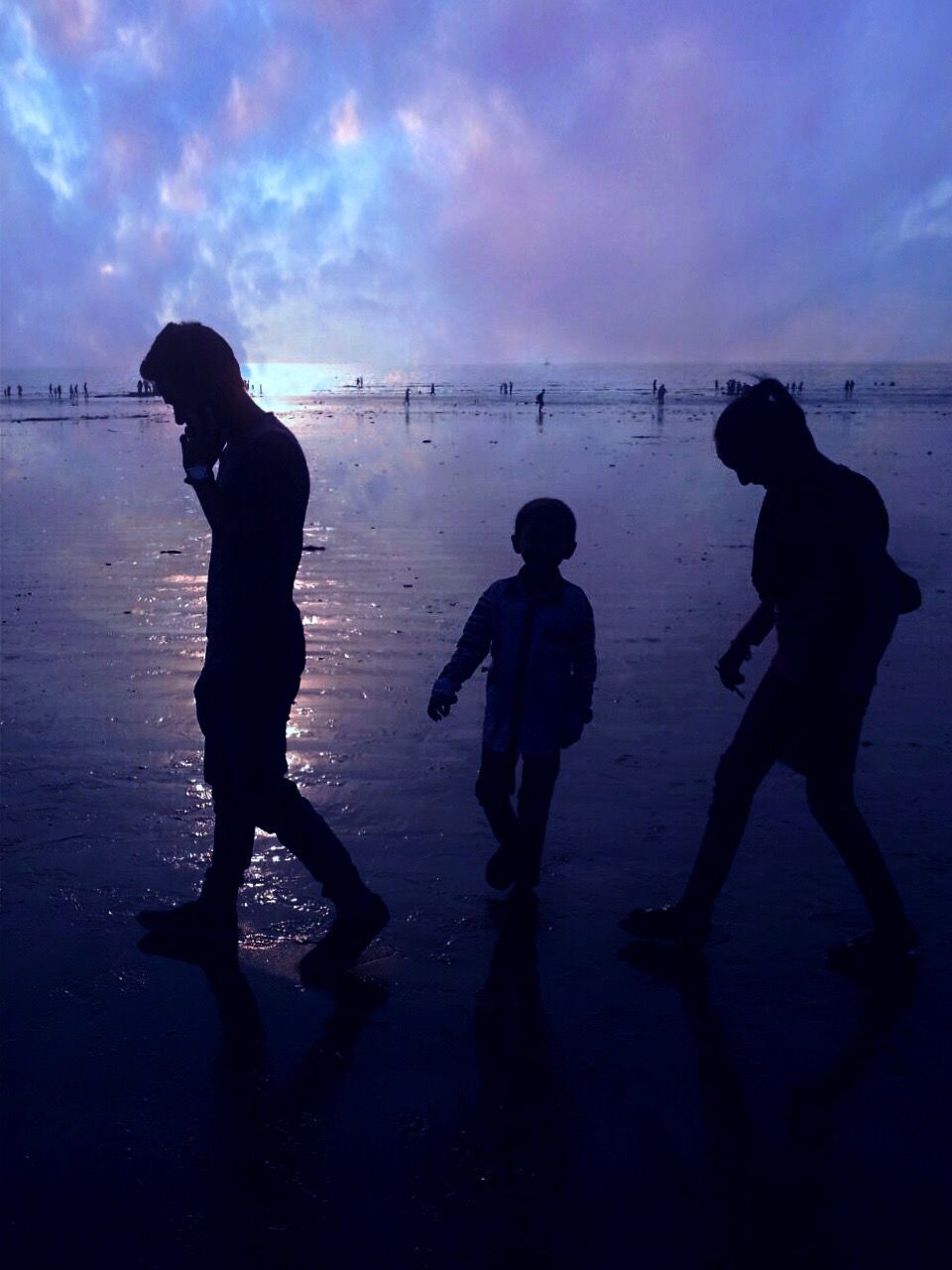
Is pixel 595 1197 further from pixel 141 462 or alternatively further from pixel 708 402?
pixel 708 402

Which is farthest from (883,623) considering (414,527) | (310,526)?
(310,526)

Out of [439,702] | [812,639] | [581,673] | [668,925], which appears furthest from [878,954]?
[439,702]

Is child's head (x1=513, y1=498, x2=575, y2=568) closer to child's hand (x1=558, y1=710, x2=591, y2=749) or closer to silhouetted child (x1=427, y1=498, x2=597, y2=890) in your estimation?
silhouetted child (x1=427, y1=498, x2=597, y2=890)

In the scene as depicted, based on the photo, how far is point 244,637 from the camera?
12.7ft

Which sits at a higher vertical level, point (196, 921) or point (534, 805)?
point (534, 805)

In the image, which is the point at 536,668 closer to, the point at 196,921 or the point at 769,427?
the point at 769,427

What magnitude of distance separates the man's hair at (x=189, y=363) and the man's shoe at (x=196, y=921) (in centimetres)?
190

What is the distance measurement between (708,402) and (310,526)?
5895 centimetres

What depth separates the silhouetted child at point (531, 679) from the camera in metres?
4.33

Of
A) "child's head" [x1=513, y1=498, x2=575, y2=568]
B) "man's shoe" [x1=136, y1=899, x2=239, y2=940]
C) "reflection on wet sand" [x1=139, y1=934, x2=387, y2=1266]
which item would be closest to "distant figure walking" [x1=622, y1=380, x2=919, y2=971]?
"child's head" [x1=513, y1=498, x2=575, y2=568]

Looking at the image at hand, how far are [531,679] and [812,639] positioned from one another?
1.11 m

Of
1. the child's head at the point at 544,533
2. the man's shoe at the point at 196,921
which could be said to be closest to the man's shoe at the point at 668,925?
the child's head at the point at 544,533

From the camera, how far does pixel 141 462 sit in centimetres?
2741

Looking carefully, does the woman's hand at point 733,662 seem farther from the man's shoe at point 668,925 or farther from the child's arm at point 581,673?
the man's shoe at point 668,925
